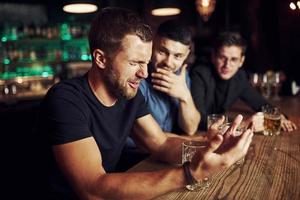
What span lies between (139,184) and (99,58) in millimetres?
627

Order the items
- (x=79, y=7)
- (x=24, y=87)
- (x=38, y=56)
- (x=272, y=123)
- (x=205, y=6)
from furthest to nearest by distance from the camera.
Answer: (x=38, y=56)
(x=24, y=87)
(x=79, y=7)
(x=205, y=6)
(x=272, y=123)

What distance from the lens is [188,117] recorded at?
6.98ft

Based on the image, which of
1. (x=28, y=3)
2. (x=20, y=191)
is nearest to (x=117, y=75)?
(x=20, y=191)

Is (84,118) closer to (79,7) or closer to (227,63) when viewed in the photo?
(227,63)

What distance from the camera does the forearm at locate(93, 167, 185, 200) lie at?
110cm

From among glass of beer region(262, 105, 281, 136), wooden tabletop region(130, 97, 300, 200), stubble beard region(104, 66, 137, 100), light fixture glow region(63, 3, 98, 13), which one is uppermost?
light fixture glow region(63, 3, 98, 13)

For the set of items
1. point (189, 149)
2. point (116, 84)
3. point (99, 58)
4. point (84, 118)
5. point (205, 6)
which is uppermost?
point (205, 6)

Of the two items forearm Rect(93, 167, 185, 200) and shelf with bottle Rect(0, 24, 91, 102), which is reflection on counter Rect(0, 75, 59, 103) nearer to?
shelf with bottle Rect(0, 24, 91, 102)

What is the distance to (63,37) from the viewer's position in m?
5.15

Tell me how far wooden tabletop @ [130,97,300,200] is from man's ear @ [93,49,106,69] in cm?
47

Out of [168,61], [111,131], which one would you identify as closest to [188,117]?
[168,61]

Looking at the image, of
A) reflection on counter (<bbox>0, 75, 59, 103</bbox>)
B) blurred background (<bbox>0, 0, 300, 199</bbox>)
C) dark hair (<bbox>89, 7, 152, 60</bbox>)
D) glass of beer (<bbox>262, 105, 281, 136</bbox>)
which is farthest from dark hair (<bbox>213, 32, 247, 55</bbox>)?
reflection on counter (<bbox>0, 75, 59, 103</bbox>)

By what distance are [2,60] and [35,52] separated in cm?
50

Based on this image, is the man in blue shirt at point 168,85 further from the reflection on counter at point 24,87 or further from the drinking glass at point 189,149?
the reflection on counter at point 24,87
